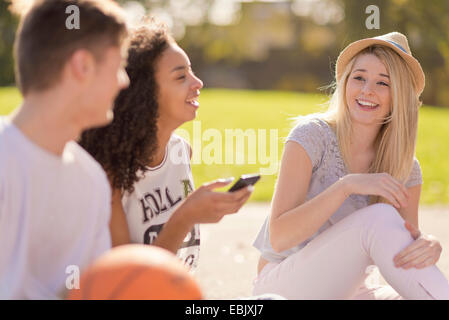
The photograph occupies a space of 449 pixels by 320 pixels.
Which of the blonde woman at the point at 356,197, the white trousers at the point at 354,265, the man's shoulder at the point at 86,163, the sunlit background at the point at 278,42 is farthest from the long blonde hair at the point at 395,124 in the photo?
the sunlit background at the point at 278,42

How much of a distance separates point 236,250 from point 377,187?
3.17 m

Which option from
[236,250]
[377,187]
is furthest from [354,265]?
[236,250]

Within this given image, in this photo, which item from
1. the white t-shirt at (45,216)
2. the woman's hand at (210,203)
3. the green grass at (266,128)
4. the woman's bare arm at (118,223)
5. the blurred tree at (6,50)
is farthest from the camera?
the blurred tree at (6,50)

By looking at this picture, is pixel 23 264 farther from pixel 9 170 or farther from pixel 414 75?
pixel 414 75

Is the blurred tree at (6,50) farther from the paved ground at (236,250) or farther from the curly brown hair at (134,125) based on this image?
the curly brown hair at (134,125)

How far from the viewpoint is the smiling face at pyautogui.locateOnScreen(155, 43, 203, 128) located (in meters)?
3.18

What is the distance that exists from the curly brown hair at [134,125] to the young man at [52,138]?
0.62 metres

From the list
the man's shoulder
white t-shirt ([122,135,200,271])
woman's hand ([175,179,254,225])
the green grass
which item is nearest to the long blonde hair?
white t-shirt ([122,135,200,271])

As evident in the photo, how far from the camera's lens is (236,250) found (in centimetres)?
625

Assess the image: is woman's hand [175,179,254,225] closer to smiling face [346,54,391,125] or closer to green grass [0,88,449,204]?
smiling face [346,54,391,125]

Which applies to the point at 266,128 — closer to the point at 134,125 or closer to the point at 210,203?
the point at 134,125

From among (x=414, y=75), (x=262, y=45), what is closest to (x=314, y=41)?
(x=262, y=45)

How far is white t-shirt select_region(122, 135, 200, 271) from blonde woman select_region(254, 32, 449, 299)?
0.46 metres

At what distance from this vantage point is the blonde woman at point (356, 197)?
3.12 meters
